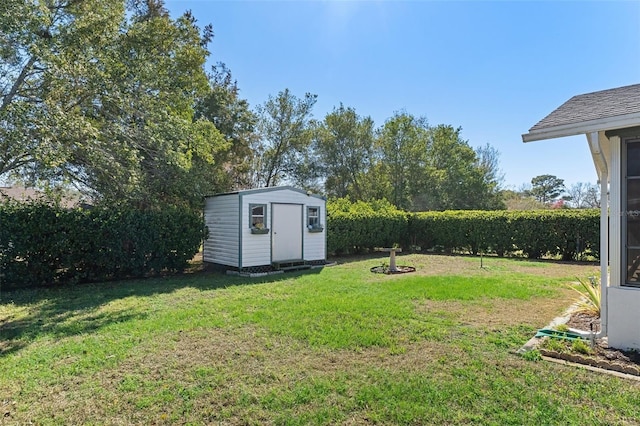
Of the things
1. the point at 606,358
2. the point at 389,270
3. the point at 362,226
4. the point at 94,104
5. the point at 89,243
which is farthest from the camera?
the point at 362,226

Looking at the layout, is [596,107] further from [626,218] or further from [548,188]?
[548,188]

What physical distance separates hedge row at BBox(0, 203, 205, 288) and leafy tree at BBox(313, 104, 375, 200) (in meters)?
16.9

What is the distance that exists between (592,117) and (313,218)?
27.6ft

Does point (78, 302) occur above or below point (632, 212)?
below

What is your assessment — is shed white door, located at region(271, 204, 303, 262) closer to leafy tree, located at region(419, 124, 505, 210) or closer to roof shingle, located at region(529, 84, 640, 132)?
roof shingle, located at region(529, 84, 640, 132)

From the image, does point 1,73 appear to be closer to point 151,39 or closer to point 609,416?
point 151,39

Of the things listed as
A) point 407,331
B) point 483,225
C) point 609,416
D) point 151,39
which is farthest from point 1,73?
point 483,225

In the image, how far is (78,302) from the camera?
630 centimetres

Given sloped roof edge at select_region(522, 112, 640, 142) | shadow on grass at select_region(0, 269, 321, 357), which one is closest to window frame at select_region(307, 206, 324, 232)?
shadow on grass at select_region(0, 269, 321, 357)

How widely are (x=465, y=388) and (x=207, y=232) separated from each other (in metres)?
8.51

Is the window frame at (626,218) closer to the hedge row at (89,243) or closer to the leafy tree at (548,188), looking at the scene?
the hedge row at (89,243)

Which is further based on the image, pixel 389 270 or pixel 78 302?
pixel 389 270

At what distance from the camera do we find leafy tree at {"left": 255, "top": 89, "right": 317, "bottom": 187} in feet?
72.4

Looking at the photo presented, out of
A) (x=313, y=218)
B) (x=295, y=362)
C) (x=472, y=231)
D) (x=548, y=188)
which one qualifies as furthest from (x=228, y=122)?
(x=548, y=188)
